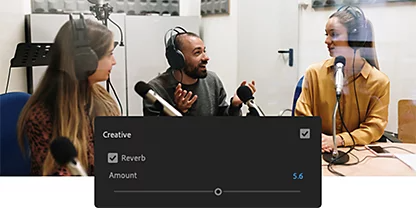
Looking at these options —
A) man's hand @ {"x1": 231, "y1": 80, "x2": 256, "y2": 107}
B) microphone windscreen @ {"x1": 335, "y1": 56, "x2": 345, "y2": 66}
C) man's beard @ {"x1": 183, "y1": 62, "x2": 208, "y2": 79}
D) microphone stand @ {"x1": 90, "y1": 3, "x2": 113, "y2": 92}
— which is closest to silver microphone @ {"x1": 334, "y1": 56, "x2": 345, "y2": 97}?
microphone windscreen @ {"x1": 335, "y1": 56, "x2": 345, "y2": 66}

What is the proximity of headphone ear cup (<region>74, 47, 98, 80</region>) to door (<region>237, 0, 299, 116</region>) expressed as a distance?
0.42 meters

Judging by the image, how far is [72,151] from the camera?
0.67 meters

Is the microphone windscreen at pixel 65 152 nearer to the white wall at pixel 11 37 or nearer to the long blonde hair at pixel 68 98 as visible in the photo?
the long blonde hair at pixel 68 98

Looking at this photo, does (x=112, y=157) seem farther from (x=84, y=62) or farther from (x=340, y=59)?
(x=340, y=59)

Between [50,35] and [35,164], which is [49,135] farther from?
[50,35]

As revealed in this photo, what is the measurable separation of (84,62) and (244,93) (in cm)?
43

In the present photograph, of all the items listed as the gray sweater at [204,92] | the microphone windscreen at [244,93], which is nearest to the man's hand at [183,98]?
the gray sweater at [204,92]

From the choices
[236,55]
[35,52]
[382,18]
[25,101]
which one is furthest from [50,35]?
[382,18]

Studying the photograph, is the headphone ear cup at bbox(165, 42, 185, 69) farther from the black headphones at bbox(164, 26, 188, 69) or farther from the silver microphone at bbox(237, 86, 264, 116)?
the silver microphone at bbox(237, 86, 264, 116)

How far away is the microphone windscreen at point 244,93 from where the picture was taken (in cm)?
105

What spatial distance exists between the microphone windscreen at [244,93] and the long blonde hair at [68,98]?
0.32 m

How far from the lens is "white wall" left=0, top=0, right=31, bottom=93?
1.08 m

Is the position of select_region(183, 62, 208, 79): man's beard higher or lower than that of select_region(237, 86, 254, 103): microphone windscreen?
higher

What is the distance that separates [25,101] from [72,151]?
0.43 meters
